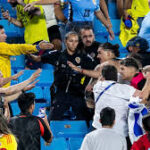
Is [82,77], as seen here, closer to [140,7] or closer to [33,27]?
[33,27]

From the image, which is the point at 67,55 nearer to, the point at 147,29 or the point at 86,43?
the point at 86,43

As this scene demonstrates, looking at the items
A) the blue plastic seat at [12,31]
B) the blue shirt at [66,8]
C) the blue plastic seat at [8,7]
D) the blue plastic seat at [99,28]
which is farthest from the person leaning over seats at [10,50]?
the blue plastic seat at [99,28]

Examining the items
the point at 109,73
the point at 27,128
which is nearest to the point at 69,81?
the point at 109,73

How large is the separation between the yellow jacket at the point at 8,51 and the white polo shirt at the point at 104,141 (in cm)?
193

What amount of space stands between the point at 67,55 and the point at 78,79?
39cm

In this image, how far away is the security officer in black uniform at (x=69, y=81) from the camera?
6.20 m

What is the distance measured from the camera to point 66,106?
20.3 feet

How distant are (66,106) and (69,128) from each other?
40 cm

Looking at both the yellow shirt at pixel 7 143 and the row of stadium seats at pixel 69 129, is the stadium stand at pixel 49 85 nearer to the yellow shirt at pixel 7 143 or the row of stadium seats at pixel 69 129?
the row of stadium seats at pixel 69 129

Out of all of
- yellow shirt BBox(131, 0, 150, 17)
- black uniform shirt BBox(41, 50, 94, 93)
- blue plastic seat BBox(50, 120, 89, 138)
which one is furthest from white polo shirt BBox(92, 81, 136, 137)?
yellow shirt BBox(131, 0, 150, 17)

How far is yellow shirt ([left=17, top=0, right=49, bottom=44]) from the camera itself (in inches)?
294

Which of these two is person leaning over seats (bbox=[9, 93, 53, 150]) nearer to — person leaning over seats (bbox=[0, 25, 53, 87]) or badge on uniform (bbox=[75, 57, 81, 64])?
person leaning over seats (bbox=[0, 25, 53, 87])

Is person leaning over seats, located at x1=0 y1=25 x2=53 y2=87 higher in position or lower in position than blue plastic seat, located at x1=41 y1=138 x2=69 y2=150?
higher

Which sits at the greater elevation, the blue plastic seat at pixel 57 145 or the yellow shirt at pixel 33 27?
the yellow shirt at pixel 33 27
